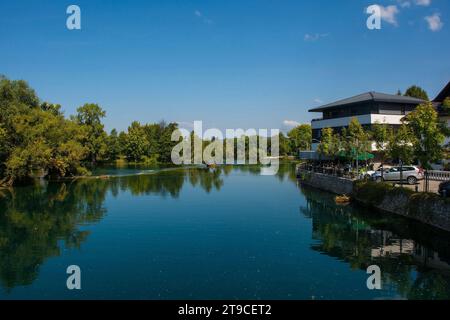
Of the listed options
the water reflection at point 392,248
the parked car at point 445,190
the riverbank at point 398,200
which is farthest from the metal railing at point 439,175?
the parked car at point 445,190

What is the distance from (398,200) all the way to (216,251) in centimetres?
1803

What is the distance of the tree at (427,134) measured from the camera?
28781mm

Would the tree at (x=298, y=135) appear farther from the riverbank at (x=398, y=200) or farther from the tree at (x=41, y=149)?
the riverbank at (x=398, y=200)

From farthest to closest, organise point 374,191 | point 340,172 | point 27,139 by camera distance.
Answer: point 27,139
point 340,172
point 374,191

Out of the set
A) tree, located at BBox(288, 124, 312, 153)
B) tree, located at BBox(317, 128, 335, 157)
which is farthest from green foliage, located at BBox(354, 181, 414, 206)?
tree, located at BBox(288, 124, 312, 153)

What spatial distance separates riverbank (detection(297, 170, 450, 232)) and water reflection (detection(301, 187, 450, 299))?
0.93 meters

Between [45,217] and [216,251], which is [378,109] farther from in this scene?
[45,217]

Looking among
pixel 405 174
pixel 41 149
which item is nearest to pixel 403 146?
pixel 405 174

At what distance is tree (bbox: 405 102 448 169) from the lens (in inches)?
1133

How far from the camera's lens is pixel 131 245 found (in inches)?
949

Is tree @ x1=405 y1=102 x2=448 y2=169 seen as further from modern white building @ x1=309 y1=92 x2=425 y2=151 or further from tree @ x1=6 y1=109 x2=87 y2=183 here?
tree @ x1=6 y1=109 x2=87 y2=183

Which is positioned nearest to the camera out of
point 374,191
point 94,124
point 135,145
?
point 374,191

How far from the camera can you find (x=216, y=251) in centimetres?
2239
